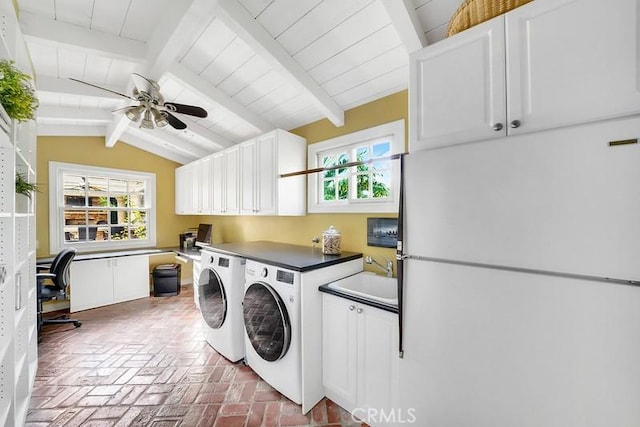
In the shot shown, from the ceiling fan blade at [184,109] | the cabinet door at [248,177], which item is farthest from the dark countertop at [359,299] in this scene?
the ceiling fan blade at [184,109]

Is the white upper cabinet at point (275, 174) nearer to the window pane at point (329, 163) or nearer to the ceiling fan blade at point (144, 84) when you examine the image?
the window pane at point (329, 163)

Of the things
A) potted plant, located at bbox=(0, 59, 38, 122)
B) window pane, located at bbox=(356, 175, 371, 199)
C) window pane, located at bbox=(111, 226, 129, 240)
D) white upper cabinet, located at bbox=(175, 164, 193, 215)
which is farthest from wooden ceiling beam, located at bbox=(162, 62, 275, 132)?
window pane, located at bbox=(111, 226, 129, 240)

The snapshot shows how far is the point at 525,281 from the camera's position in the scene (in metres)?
0.94

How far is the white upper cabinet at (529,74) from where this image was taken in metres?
0.83

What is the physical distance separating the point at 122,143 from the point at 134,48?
2753 millimetres

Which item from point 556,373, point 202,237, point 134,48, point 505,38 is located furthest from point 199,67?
point 556,373

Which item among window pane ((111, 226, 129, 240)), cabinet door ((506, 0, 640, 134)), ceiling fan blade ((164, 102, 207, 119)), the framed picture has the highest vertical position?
ceiling fan blade ((164, 102, 207, 119))

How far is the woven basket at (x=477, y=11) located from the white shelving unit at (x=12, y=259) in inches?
83.1

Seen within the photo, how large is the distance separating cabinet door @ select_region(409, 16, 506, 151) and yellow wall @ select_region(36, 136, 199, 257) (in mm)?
4750

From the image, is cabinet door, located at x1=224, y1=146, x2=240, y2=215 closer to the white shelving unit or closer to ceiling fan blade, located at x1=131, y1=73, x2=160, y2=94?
ceiling fan blade, located at x1=131, y1=73, x2=160, y2=94

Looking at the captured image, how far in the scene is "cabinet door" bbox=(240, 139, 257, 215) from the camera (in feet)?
9.63

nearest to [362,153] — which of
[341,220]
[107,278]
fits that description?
[341,220]

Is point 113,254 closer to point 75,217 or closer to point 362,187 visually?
point 75,217

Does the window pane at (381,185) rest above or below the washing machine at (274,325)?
above
